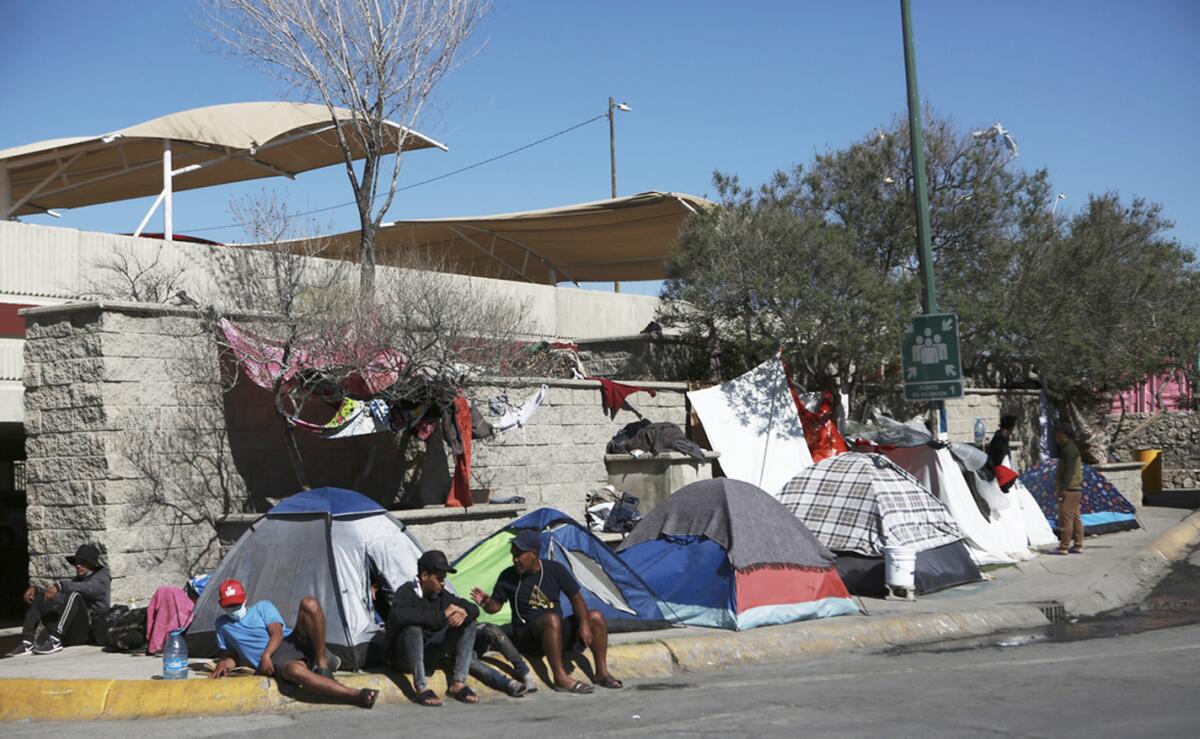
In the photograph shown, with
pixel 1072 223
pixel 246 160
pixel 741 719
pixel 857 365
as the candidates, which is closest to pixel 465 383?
pixel 741 719

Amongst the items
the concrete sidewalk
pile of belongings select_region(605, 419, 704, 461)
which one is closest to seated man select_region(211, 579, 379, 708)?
the concrete sidewalk

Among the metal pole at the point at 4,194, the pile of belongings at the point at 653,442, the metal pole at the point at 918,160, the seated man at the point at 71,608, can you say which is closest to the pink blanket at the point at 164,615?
the seated man at the point at 71,608

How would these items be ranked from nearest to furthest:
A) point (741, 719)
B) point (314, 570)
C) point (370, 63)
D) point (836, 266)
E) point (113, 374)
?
point (741, 719)
point (314, 570)
point (113, 374)
point (370, 63)
point (836, 266)

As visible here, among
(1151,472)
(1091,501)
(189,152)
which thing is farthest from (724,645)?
(1151,472)

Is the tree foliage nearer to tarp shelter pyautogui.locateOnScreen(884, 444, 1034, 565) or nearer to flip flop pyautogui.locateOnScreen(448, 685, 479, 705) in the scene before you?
tarp shelter pyautogui.locateOnScreen(884, 444, 1034, 565)

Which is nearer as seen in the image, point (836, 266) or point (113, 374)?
point (113, 374)

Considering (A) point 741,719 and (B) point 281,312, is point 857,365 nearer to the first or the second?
(B) point 281,312

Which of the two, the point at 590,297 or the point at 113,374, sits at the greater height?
the point at 590,297

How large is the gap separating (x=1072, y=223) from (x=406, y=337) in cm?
1872

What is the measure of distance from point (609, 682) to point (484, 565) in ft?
9.06

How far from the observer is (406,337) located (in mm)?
13797

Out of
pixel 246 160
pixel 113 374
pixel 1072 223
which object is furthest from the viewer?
pixel 1072 223

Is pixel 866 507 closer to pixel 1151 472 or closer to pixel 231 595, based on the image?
pixel 231 595

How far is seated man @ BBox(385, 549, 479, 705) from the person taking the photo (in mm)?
9211
